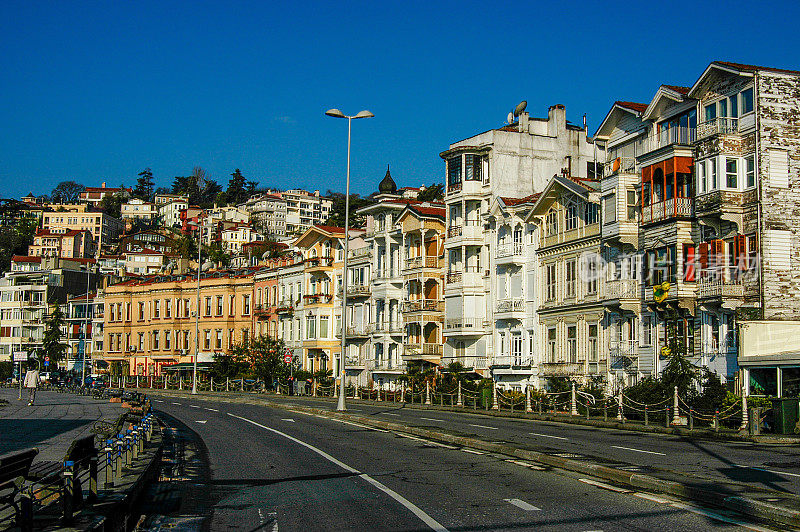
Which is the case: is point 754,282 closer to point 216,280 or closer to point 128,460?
point 128,460

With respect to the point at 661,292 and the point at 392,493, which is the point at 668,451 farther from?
the point at 661,292

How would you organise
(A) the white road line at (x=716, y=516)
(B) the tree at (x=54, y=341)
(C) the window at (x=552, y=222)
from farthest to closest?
(B) the tree at (x=54, y=341) < (C) the window at (x=552, y=222) < (A) the white road line at (x=716, y=516)

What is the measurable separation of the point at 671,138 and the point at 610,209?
4.65m

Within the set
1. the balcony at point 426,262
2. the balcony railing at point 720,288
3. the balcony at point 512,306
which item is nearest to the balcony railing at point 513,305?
the balcony at point 512,306

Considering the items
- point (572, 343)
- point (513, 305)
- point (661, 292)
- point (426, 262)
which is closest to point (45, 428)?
point (661, 292)

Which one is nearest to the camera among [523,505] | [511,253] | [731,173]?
[523,505]

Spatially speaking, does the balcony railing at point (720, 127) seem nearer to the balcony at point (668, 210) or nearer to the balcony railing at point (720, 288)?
the balcony at point (668, 210)

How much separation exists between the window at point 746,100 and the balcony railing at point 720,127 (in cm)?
60

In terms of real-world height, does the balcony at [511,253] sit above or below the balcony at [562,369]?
above

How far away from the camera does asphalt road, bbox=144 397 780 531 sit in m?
12.7

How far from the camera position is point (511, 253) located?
57781mm

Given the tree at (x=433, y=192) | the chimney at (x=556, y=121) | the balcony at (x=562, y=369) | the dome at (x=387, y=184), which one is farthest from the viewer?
the tree at (x=433, y=192)

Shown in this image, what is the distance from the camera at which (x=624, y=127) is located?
1975 inches

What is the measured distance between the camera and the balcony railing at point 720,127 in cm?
4039
